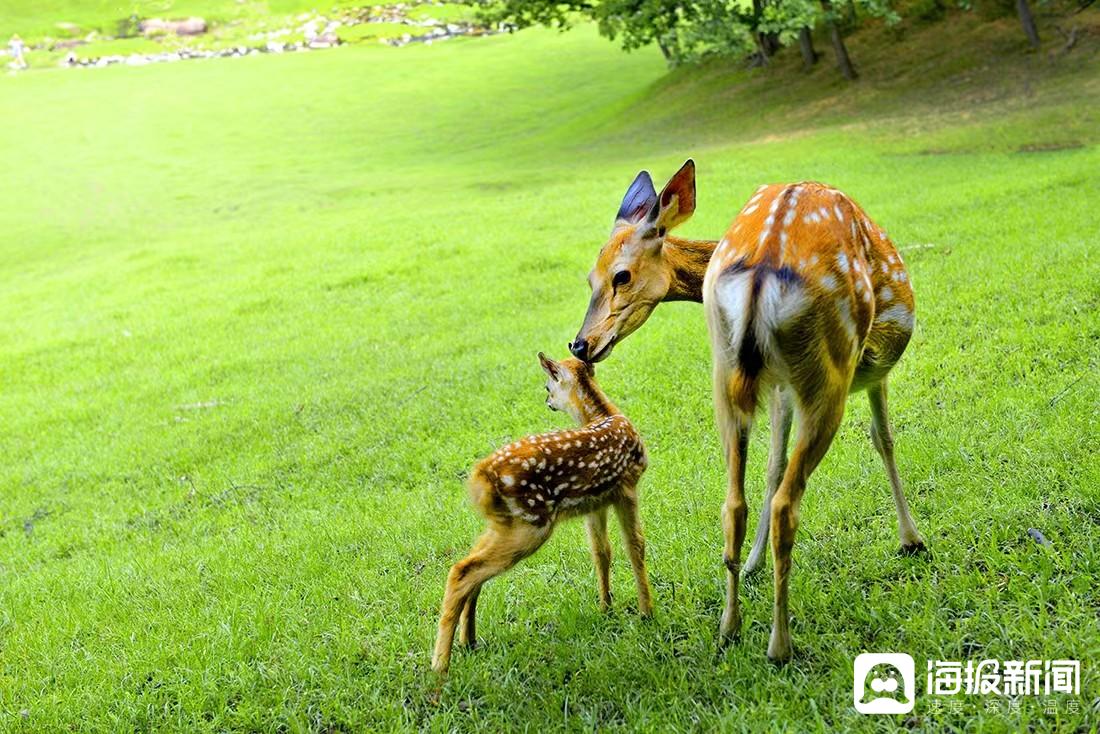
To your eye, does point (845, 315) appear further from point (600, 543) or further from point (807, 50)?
point (807, 50)

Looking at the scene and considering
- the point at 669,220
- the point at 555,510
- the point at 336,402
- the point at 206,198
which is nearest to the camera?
the point at 555,510

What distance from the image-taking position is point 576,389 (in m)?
4.67

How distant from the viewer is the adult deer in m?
3.51

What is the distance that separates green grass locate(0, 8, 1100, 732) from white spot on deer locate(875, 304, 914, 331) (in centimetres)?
104

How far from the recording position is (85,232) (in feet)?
75.0

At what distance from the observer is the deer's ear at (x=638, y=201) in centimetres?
461

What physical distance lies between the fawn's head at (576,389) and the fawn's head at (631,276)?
24cm

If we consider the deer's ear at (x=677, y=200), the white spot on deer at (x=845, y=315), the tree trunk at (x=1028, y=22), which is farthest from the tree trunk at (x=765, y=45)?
the white spot on deer at (x=845, y=315)

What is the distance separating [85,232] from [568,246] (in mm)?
14138

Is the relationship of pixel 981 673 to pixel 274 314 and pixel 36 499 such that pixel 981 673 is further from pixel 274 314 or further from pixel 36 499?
pixel 274 314

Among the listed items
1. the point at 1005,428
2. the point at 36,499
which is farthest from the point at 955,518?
the point at 36,499

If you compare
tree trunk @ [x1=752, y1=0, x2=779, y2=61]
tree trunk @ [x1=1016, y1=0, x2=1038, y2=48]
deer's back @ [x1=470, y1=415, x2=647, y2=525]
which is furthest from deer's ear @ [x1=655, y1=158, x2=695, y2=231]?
tree trunk @ [x1=752, y1=0, x2=779, y2=61]

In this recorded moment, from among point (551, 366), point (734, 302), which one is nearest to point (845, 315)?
point (734, 302)

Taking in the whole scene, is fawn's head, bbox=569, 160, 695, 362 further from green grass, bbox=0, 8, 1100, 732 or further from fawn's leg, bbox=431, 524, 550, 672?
green grass, bbox=0, 8, 1100, 732
